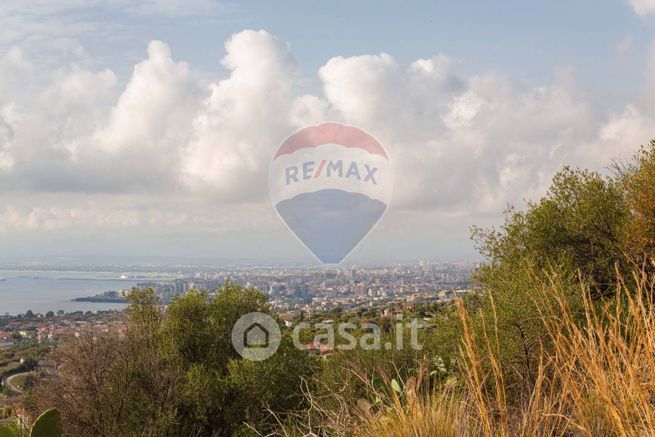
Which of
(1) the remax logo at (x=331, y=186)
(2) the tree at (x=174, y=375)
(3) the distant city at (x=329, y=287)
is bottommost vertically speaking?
(2) the tree at (x=174, y=375)

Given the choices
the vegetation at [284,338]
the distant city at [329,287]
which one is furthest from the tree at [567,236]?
the distant city at [329,287]

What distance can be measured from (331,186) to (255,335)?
6.39 meters

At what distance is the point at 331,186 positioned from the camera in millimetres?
17031

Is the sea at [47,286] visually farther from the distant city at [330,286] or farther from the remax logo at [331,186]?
the remax logo at [331,186]

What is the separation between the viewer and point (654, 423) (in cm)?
260

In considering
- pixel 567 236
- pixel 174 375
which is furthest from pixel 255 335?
pixel 567 236

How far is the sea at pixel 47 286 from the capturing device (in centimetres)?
4991

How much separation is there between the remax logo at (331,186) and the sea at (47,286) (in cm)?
3284

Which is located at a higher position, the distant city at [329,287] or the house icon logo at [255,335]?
the distant city at [329,287]

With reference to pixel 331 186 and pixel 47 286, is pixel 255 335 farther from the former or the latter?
pixel 47 286

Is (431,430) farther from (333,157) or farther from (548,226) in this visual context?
(548,226)

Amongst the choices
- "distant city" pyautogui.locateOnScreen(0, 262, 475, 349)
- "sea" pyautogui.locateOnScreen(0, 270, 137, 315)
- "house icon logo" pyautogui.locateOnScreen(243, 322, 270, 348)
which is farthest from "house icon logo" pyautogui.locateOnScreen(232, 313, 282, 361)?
"sea" pyautogui.locateOnScreen(0, 270, 137, 315)

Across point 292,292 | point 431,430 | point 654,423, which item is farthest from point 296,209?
point 654,423

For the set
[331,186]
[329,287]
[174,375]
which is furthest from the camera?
[329,287]
